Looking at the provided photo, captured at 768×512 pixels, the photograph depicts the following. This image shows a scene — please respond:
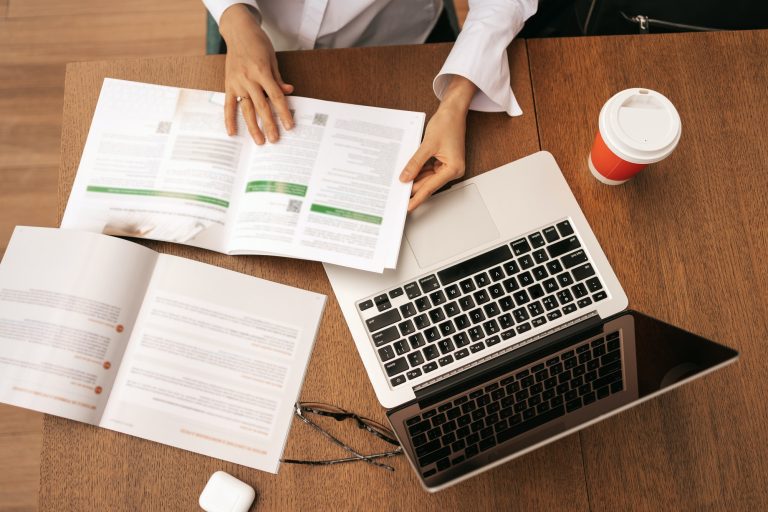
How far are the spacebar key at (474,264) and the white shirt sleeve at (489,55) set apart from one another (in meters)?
0.22

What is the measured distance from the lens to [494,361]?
714 mm

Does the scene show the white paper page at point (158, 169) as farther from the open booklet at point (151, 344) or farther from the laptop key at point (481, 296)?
the laptop key at point (481, 296)

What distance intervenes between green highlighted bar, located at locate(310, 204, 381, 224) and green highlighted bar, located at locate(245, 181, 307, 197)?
3 cm

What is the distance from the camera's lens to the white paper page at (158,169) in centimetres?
76

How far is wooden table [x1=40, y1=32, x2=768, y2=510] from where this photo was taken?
703mm

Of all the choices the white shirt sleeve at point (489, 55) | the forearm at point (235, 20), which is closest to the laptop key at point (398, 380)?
the white shirt sleeve at point (489, 55)

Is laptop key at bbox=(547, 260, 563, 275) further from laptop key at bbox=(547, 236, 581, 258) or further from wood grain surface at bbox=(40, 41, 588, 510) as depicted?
wood grain surface at bbox=(40, 41, 588, 510)

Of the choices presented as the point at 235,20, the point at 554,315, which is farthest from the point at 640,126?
the point at 235,20

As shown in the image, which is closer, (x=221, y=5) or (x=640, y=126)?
(x=640, y=126)

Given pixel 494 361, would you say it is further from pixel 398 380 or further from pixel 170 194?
pixel 170 194

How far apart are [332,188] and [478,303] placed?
0.26m

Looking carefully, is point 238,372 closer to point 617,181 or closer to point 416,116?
point 416,116

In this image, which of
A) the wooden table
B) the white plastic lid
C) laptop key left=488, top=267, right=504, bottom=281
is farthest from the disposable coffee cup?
laptop key left=488, top=267, right=504, bottom=281

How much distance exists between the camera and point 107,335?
72cm
